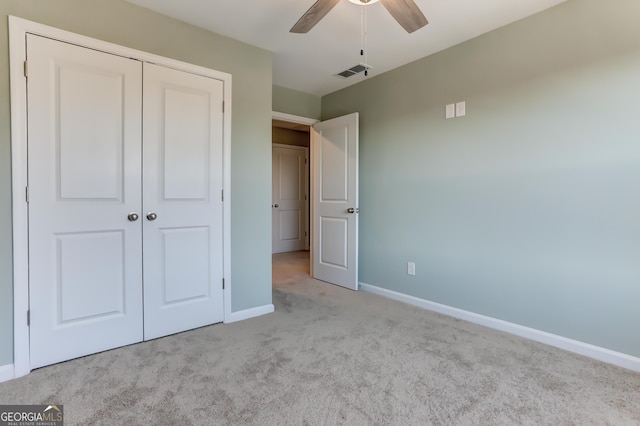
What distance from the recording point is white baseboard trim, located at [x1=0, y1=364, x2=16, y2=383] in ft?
5.98

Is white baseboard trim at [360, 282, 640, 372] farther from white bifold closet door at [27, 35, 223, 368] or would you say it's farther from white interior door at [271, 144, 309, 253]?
white interior door at [271, 144, 309, 253]

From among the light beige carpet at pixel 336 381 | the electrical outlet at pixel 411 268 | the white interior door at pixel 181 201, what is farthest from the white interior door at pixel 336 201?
the white interior door at pixel 181 201

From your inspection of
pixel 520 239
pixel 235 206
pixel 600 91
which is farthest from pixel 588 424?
pixel 235 206

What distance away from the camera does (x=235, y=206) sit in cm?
275

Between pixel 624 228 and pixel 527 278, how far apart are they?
674 millimetres

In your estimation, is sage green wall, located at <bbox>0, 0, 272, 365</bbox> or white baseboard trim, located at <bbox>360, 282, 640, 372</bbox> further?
white baseboard trim, located at <bbox>360, 282, 640, 372</bbox>

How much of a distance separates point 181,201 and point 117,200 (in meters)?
0.42

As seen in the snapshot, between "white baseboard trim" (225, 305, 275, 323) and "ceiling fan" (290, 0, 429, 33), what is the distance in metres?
2.25

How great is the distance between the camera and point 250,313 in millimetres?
2852

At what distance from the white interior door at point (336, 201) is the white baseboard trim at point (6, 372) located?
2.87m

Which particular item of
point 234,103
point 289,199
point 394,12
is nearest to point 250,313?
point 234,103
